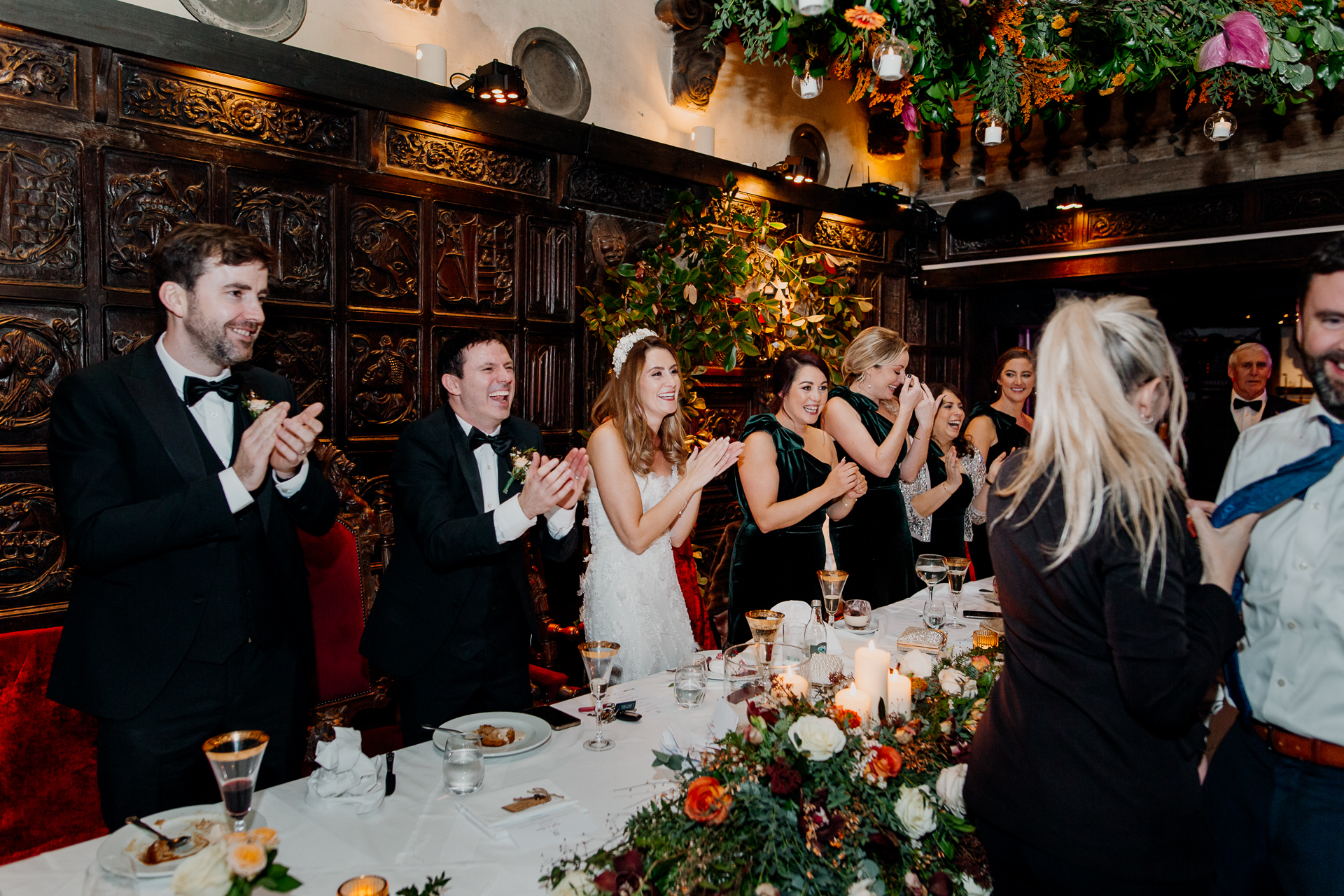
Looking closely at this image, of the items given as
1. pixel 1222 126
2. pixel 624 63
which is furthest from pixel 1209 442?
pixel 624 63

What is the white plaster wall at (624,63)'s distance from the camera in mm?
3930

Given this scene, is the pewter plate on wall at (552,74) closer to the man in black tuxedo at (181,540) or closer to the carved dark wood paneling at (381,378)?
the carved dark wood paneling at (381,378)

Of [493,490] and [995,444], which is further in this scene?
[995,444]

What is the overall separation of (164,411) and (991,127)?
3.28 meters

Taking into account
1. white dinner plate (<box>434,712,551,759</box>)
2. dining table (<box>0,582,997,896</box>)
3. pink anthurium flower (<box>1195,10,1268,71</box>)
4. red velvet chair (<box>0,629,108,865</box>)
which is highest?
pink anthurium flower (<box>1195,10,1268,71</box>)

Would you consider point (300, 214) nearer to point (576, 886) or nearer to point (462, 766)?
point (462, 766)

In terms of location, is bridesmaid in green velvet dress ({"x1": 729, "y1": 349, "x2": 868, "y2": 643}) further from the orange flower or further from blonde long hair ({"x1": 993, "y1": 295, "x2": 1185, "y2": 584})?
blonde long hair ({"x1": 993, "y1": 295, "x2": 1185, "y2": 584})

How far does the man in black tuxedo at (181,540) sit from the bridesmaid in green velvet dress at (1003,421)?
3.58 meters

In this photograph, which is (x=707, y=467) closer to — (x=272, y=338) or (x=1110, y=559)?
(x=1110, y=559)

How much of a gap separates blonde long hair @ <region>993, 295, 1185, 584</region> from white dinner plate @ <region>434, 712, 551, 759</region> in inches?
42.7

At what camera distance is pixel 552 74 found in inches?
185

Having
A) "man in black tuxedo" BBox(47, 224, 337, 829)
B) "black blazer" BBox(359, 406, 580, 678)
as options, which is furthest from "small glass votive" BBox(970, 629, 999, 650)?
"man in black tuxedo" BBox(47, 224, 337, 829)

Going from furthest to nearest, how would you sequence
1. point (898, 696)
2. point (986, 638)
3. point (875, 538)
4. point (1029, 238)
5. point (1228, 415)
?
1. point (1228, 415)
2. point (1029, 238)
3. point (875, 538)
4. point (986, 638)
5. point (898, 696)

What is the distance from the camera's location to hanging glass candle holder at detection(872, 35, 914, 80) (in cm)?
217
